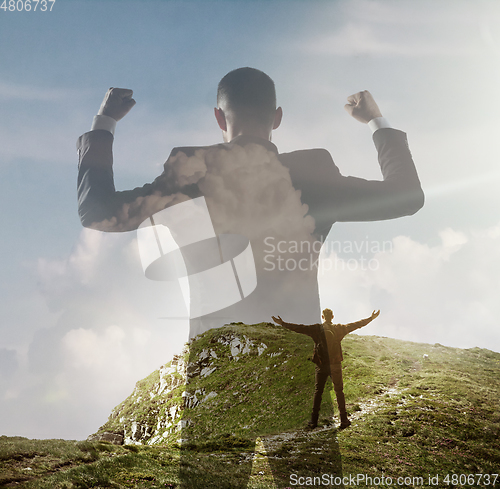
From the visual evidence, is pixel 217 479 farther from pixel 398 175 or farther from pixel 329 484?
pixel 398 175

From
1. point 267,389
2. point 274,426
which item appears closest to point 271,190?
point 274,426

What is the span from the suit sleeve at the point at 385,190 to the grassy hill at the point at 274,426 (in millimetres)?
5902

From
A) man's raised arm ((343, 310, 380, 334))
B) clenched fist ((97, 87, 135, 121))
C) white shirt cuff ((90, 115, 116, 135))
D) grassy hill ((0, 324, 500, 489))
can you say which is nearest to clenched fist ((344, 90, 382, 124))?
man's raised arm ((343, 310, 380, 334))

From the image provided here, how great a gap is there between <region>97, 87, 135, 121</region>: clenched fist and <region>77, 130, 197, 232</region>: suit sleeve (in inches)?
29.7

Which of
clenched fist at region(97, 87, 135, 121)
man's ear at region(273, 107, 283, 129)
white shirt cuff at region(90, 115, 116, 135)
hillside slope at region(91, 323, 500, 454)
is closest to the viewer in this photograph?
white shirt cuff at region(90, 115, 116, 135)

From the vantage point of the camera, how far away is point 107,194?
8.27 meters

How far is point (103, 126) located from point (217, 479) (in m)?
9.74

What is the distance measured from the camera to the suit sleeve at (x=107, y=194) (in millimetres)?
8242

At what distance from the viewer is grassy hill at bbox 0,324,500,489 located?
7.82 metres

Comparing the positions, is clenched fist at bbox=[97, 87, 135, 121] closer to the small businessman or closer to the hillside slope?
the hillside slope

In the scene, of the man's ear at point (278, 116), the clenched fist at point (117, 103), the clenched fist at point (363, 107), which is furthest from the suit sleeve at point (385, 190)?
the clenched fist at point (117, 103)

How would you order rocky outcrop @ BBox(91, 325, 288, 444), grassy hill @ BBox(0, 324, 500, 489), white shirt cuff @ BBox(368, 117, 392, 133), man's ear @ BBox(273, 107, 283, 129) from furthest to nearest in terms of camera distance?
rocky outcrop @ BBox(91, 325, 288, 444) < man's ear @ BBox(273, 107, 283, 129) < white shirt cuff @ BBox(368, 117, 392, 133) < grassy hill @ BBox(0, 324, 500, 489)

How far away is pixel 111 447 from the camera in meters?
9.95

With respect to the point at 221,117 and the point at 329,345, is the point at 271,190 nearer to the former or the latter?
the point at 221,117
